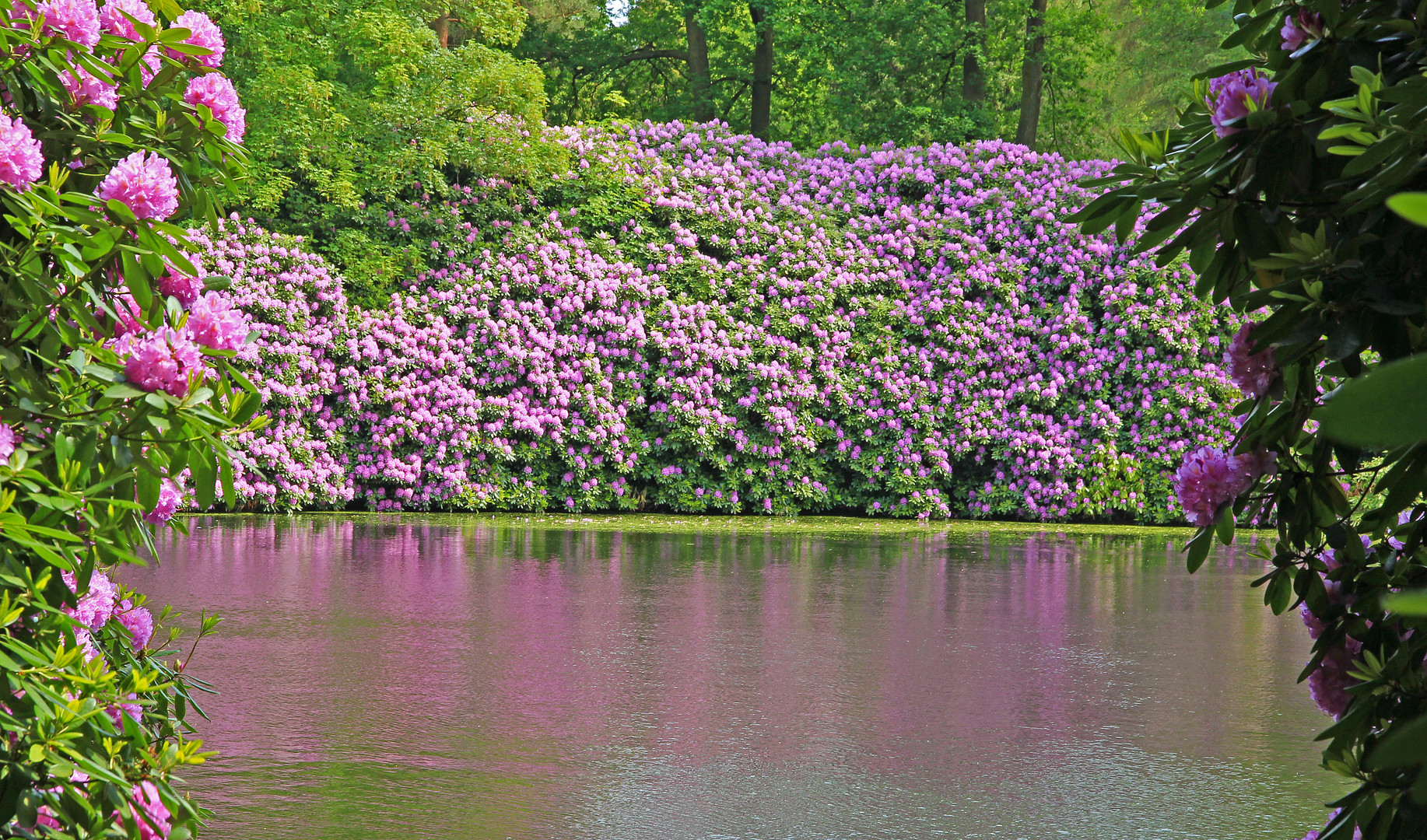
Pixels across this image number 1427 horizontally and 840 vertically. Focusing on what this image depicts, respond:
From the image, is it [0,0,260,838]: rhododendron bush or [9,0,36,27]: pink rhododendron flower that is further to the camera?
[9,0,36,27]: pink rhododendron flower

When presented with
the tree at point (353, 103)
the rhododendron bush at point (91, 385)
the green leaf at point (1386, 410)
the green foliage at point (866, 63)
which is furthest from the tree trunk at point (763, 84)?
the green leaf at point (1386, 410)

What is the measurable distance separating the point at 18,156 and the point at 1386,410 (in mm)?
2427

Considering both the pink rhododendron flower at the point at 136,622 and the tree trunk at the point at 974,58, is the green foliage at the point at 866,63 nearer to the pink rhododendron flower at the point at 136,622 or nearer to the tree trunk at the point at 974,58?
the tree trunk at the point at 974,58

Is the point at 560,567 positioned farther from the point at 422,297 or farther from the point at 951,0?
the point at 951,0

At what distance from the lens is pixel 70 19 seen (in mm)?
2486

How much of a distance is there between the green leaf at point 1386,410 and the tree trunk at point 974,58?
2554 cm

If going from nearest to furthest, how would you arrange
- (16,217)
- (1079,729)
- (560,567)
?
1. (16,217)
2. (1079,729)
3. (560,567)

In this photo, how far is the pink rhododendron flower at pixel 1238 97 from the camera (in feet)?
7.63

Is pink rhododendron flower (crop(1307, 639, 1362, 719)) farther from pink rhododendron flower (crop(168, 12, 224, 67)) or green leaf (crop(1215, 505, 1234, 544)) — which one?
pink rhododendron flower (crop(168, 12, 224, 67))

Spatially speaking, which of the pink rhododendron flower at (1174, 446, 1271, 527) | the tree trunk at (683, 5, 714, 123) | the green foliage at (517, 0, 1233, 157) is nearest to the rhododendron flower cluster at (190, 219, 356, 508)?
the green foliage at (517, 0, 1233, 157)

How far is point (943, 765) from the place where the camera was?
509 centimetres

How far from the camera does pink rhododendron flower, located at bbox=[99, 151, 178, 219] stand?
2.45 meters

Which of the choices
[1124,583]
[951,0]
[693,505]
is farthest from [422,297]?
[951,0]

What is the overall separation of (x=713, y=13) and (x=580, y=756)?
23488 mm
